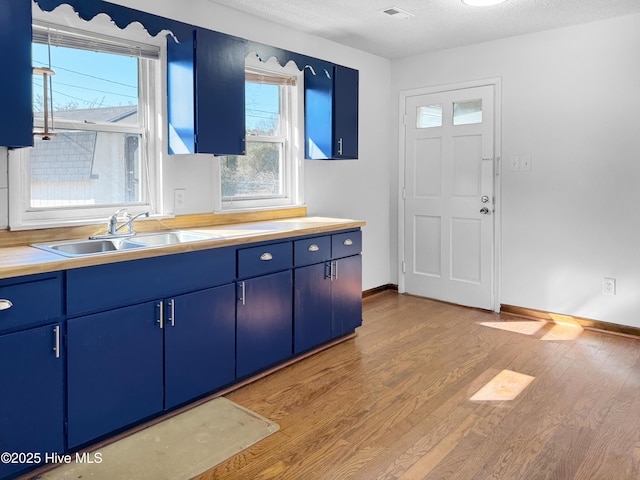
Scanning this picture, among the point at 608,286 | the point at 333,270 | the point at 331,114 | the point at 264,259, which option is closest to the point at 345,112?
the point at 331,114

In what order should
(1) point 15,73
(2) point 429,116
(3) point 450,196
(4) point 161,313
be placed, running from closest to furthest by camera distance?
1. (1) point 15,73
2. (4) point 161,313
3. (3) point 450,196
4. (2) point 429,116

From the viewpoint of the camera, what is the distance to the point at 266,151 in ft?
12.9

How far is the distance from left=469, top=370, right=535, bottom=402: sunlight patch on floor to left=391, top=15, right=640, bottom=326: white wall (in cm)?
132

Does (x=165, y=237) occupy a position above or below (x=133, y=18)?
below

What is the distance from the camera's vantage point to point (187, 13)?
3.18 metres

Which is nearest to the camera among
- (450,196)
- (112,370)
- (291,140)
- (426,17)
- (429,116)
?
(112,370)

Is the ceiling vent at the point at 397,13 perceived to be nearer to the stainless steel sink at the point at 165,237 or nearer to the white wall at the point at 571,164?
the white wall at the point at 571,164

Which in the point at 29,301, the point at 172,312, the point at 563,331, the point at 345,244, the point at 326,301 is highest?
the point at 345,244

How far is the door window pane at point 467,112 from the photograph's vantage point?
4402 millimetres

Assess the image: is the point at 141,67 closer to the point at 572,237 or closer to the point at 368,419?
the point at 368,419

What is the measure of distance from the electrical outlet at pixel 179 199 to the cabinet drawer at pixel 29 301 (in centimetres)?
125

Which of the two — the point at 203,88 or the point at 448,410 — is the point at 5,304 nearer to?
the point at 203,88

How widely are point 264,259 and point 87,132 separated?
124 cm

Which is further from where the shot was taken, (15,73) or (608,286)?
(608,286)
